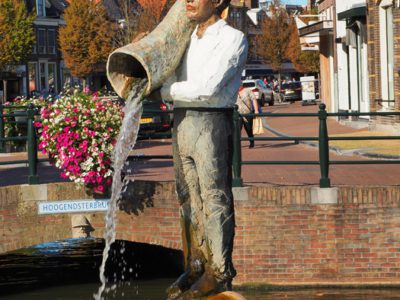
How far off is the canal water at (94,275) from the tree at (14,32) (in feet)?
151

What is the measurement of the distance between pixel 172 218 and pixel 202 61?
24.4 ft

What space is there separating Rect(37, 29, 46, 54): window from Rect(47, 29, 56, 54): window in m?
0.46

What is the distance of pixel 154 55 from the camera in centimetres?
682

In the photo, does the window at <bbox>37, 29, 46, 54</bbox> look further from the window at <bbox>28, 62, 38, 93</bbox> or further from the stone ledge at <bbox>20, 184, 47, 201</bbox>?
the stone ledge at <bbox>20, 184, 47, 201</bbox>

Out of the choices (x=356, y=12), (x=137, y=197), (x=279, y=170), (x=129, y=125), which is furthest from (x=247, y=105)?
(x=129, y=125)

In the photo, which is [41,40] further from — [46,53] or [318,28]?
[318,28]

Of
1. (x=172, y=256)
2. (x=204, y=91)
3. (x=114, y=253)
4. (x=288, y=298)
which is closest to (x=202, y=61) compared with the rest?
(x=204, y=91)

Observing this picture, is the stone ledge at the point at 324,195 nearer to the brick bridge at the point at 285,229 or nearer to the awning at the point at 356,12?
the brick bridge at the point at 285,229

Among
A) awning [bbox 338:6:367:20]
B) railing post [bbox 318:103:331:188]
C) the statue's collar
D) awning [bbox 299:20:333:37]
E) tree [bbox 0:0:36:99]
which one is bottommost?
railing post [bbox 318:103:331:188]

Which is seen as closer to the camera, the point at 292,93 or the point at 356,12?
the point at 356,12

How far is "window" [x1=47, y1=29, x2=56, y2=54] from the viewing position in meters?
82.9

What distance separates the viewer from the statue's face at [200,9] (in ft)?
22.6

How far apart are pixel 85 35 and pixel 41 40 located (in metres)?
8.62

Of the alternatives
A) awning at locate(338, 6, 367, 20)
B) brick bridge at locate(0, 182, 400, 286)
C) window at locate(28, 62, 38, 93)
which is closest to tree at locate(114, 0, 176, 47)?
window at locate(28, 62, 38, 93)
